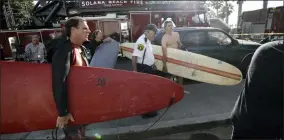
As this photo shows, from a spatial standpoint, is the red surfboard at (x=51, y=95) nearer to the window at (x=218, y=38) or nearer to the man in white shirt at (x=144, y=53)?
the man in white shirt at (x=144, y=53)

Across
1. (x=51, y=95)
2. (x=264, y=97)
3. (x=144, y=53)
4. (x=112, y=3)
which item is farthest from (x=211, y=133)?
Result: (x=112, y=3)

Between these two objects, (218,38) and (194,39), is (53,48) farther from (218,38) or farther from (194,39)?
(218,38)

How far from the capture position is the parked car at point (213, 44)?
602 centimetres

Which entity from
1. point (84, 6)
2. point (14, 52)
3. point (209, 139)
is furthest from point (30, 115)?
point (84, 6)

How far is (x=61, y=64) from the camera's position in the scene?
2.24 metres

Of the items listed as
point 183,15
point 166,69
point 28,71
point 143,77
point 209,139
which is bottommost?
point 209,139

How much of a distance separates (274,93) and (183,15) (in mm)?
10648

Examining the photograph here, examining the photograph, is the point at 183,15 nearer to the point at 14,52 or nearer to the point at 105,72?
the point at 14,52

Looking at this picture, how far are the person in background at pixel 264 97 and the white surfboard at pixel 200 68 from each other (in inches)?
169

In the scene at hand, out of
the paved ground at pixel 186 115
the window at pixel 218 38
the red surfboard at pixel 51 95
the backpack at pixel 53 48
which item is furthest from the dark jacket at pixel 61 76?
the window at pixel 218 38

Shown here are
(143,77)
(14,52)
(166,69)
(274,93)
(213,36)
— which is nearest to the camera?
(274,93)

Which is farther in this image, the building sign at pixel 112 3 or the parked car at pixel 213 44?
the building sign at pixel 112 3

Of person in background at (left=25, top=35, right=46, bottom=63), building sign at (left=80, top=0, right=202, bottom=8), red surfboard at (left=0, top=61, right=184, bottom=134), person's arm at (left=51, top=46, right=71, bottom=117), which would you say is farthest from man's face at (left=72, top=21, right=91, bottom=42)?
building sign at (left=80, top=0, right=202, bottom=8)

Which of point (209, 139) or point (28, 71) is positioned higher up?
point (28, 71)
